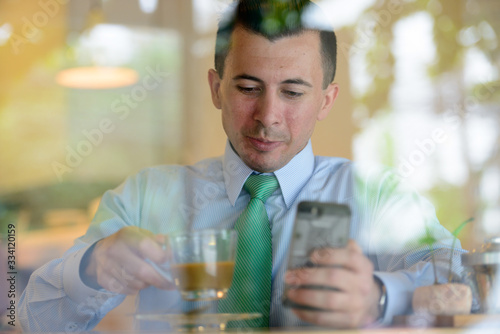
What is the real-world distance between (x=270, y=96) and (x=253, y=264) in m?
0.28

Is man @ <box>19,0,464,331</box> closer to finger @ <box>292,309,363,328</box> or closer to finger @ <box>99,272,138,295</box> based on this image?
finger @ <box>99,272,138,295</box>

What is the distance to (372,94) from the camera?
5.00 feet

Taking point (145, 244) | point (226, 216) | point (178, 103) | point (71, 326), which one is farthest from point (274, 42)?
point (178, 103)

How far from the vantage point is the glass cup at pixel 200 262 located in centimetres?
52

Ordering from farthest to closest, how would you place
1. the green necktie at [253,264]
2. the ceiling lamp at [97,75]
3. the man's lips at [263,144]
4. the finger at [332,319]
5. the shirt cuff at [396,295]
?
the ceiling lamp at [97,75], the man's lips at [263,144], the green necktie at [253,264], the shirt cuff at [396,295], the finger at [332,319]

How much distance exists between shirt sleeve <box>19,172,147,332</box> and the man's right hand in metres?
0.05

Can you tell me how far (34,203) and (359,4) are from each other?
4.91ft

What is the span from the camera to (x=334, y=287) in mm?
503

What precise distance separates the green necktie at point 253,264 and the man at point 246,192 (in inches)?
0.5

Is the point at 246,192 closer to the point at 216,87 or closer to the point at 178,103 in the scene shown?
the point at 216,87

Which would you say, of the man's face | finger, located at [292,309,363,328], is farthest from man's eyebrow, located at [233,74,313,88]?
finger, located at [292,309,363,328]

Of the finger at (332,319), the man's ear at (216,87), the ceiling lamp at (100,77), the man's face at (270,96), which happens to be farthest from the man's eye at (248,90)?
the ceiling lamp at (100,77)

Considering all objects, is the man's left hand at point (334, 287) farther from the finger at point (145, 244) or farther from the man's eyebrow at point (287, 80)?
the man's eyebrow at point (287, 80)

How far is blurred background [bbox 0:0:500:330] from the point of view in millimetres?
1353
